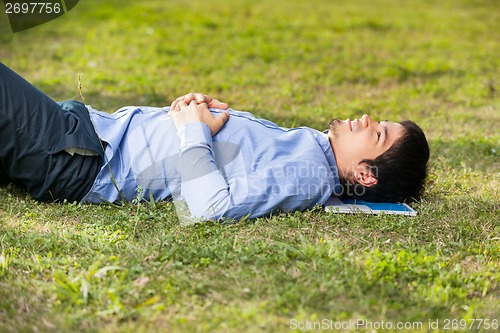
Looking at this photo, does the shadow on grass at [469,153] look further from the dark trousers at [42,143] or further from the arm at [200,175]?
the dark trousers at [42,143]

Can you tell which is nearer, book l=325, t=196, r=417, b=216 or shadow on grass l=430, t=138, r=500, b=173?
book l=325, t=196, r=417, b=216

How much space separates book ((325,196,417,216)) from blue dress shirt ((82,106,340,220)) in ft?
0.26

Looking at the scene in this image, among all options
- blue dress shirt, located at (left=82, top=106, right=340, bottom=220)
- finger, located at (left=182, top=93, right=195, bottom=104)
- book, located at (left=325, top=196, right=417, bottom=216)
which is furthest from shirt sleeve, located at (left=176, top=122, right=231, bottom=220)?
book, located at (left=325, top=196, right=417, bottom=216)

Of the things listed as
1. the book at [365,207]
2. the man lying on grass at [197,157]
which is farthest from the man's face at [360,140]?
the book at [365,207]

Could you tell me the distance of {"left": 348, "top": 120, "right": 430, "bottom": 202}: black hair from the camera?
336 centimetres

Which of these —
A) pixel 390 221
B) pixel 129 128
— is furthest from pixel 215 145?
pixel 390 221

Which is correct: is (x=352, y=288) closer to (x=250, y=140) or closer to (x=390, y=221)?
(x=390, y=221)

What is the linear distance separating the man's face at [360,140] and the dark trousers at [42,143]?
4.29ft

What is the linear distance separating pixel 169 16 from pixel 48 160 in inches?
267

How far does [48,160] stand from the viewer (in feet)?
10.5

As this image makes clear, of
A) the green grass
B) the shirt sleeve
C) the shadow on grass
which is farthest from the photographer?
the shadow on grass

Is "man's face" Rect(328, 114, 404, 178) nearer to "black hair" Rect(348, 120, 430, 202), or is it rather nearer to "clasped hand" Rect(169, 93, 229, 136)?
"black hair" Rect(348, 120, 430, 202)

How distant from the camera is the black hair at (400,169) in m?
3.36

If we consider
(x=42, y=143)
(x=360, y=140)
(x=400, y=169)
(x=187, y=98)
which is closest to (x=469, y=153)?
(x=400, y=169)
